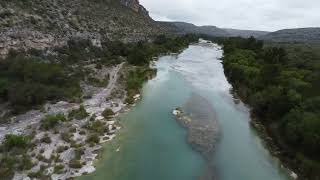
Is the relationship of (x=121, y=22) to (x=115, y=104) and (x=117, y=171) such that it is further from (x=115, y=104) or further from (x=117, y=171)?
(x=117, y=171)

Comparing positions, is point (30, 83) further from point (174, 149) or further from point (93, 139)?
point (174, 149)

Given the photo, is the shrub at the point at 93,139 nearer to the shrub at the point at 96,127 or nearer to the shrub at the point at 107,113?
the shrub at the point at 96,127

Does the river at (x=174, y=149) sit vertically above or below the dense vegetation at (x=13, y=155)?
below

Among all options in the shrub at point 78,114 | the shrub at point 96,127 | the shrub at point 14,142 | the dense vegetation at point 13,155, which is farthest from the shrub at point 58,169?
the shrub at point 78,114

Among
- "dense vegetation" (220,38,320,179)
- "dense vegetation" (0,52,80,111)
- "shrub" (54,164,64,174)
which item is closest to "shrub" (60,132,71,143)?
"shrub" (54,164,64,174)

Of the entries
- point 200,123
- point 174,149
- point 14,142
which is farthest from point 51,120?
point 200,123
